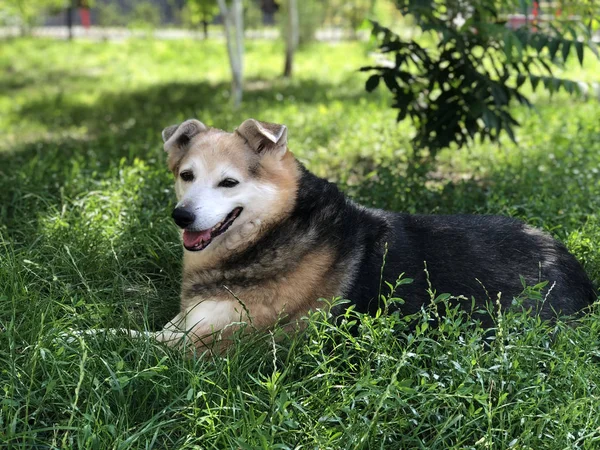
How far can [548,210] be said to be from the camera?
214 inches

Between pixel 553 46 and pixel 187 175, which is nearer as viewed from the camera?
pixel 187 175

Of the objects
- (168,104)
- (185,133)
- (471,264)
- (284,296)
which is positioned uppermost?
(185,133)

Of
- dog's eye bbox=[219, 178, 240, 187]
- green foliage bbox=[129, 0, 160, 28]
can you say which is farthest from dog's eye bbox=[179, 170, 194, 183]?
green foliage bbox=[129, 0, 160, 28]

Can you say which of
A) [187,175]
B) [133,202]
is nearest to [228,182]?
[187,175]

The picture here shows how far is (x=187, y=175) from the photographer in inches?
153

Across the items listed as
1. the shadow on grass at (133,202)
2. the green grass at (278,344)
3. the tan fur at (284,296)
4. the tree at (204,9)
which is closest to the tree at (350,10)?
the tree at (204,9)

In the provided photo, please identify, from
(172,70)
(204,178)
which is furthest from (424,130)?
(172,70)

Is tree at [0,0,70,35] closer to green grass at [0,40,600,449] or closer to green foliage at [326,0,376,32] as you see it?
green foliage at [326,0,376,32]

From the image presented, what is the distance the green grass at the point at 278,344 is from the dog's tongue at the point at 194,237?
429 mm

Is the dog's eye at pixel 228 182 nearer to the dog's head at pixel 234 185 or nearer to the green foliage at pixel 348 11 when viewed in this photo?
the dog's head at pixel 234 185

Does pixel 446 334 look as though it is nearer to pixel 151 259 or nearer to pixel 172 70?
pixel 151 259

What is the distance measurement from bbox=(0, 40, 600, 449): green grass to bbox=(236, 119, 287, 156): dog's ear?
41.3 inches

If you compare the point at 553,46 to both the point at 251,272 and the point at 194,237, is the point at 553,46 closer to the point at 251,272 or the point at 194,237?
the point at 251,272

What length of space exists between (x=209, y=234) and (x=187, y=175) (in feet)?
1.21
